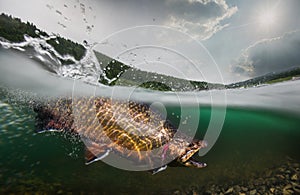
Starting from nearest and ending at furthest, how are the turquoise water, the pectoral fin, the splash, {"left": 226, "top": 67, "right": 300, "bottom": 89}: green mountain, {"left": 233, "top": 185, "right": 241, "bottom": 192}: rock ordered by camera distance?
the pectoral fin → the turquoise water → {"left": 233, "top": 185, "right": 241, "bottom": 192}: rock → the splash → {"left": 226, "top": 67, "right": 300, "bottom": 89}: green mountain

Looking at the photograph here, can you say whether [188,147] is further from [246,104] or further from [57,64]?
[246,104]

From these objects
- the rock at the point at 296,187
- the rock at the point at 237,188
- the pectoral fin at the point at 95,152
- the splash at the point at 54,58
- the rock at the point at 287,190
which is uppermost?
the splash at the point at 54,58

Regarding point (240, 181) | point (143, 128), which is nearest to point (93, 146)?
point (143, 128)

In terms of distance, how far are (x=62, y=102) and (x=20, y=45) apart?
6198 mm

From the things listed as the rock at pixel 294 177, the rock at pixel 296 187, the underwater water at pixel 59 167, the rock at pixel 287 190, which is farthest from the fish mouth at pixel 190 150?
the rock at pixel 294 177

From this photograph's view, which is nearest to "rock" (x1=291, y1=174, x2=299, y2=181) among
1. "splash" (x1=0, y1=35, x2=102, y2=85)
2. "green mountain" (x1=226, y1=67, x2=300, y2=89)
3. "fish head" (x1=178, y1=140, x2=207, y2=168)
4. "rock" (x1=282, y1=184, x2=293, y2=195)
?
"rock" (x1=282, y1=184, x2=293, y2=195)

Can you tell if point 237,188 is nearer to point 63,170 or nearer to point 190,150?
point 190,150

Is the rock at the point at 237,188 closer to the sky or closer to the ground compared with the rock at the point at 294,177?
closer to the ground

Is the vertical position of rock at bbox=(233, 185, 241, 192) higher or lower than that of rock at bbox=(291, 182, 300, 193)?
lower

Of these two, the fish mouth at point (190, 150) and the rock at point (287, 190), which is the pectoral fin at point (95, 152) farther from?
the rock at point (287, 190)

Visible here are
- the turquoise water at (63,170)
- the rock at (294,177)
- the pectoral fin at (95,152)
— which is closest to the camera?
the pectoral fin at (95,152)

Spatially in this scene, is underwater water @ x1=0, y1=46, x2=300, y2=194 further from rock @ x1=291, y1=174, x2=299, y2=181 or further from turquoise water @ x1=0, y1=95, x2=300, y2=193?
rock @ x1=291, y1=174, x2=299, y2=181

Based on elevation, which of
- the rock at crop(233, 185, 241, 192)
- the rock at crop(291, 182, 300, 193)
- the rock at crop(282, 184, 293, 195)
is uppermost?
the rock at crop(291, 182, 300, 193)

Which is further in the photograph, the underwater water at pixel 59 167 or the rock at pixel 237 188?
the rock at pixel 237 188
